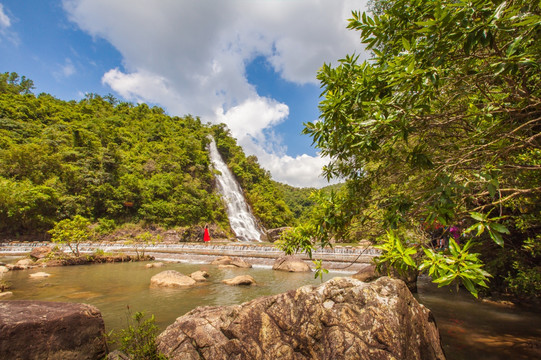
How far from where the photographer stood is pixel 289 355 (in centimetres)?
300

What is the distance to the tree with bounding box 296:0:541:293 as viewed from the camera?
1742mm

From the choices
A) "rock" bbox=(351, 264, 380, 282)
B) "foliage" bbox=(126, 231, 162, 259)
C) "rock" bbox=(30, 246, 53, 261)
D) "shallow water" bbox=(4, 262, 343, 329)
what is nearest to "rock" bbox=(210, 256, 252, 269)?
"shallow water" bbox=(4, 262, 343, 329)

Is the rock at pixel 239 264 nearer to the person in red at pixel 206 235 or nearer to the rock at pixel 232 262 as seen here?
the rock at pixel 232 262

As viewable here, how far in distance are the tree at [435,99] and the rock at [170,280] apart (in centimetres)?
838

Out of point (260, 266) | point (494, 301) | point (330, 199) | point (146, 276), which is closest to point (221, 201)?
point (260, 266)

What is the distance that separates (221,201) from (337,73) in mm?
36024

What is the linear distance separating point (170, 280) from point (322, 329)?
8.04m

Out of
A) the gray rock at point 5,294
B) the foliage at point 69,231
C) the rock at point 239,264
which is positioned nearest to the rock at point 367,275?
the rock at point 239,264

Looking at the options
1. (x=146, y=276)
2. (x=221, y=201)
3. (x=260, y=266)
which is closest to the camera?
(x=146, y=276)

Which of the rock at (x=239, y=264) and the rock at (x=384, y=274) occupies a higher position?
the rock at (x=384, y=274)

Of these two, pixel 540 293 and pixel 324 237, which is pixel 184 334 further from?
pixel 540 293

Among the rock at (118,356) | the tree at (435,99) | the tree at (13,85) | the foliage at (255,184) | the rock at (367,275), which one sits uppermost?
the tree at (13,85)

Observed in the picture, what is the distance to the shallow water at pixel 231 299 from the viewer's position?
15.5ft

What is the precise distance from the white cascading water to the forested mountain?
1.44m
